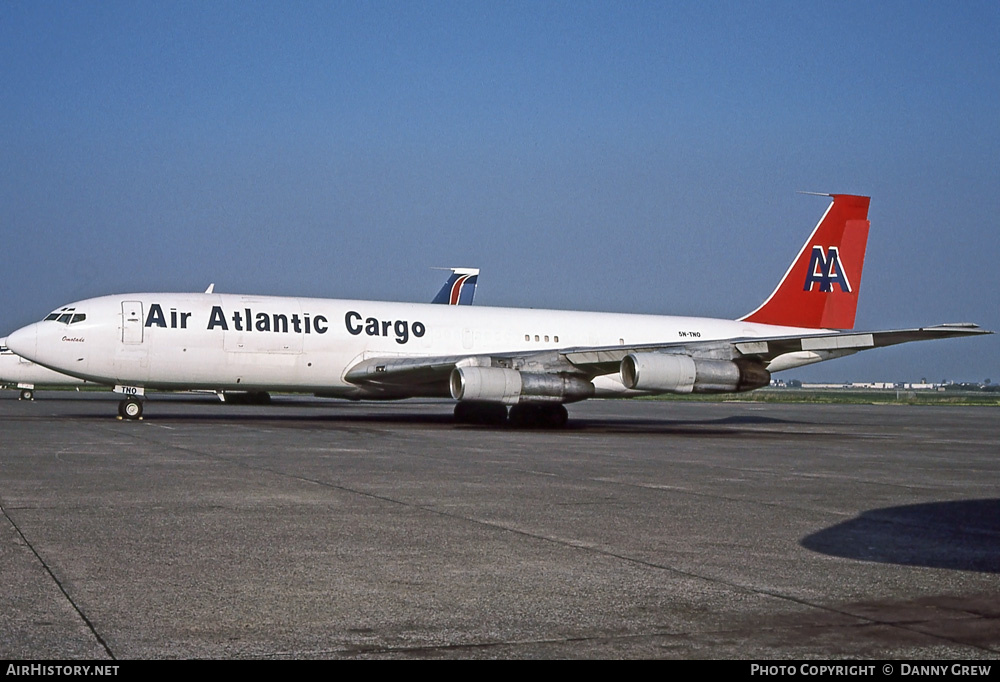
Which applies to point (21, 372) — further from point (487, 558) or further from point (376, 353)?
point (487, 558)

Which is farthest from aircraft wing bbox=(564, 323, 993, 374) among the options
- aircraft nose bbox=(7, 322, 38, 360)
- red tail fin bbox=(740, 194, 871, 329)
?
aircraft nose bbox=(7, 322, 38, 360)

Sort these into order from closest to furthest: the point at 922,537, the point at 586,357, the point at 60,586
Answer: the point at 60,586
the point at 922,537
the point at 586,357

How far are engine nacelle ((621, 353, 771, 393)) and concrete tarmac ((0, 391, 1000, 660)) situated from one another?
9136mm

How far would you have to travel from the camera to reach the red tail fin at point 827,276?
105 feet

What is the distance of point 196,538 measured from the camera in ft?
26.1

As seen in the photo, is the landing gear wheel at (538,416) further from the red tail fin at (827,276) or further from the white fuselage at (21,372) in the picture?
the white fuselage at (21,372)

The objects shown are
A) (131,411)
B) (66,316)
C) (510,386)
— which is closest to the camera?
(510,386)

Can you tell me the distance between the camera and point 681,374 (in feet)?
83.3

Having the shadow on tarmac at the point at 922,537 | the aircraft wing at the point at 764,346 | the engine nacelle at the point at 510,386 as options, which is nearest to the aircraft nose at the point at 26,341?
the engine nacelle at the point at 510,386

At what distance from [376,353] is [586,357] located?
553 cm

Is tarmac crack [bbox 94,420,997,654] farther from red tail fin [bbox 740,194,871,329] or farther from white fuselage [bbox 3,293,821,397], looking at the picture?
red tail fin [bbox 740,194,871,329]

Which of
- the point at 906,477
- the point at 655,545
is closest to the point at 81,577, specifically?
the point at 655,545

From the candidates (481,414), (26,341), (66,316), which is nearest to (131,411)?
(66,316)

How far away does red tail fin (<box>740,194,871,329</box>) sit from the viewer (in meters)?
32.0
